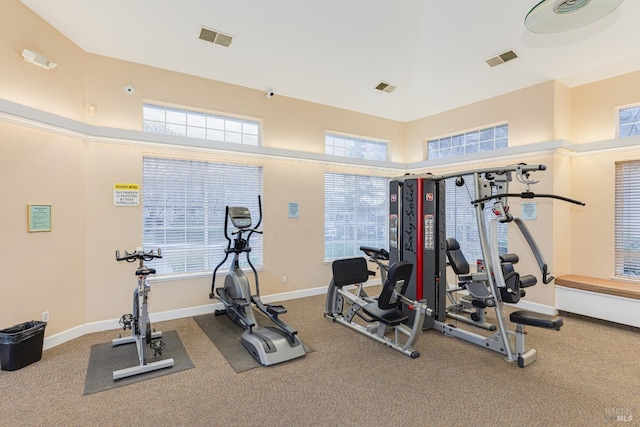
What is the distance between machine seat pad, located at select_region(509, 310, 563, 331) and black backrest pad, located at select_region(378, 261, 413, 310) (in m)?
1.09

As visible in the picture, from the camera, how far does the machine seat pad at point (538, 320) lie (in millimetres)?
3035

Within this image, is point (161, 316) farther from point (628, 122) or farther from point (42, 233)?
point (628, 122)

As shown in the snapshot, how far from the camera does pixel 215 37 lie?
4.05 metres

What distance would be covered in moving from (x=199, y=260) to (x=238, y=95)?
264cm

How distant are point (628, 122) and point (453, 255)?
314cm

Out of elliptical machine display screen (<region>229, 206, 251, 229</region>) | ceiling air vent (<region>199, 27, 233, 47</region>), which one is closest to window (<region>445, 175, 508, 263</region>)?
elliptical machine display screen (<region>229, 206, 251, 229</region>)

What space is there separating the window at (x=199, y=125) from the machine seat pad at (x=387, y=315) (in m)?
3.20

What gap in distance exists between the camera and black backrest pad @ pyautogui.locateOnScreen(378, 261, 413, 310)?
10.8ft

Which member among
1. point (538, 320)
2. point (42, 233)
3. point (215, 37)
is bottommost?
point (538, 320)

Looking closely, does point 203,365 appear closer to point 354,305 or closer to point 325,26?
point 354,305

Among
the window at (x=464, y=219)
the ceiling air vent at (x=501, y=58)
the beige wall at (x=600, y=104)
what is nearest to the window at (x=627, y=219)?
the beige wall at (x=600, y=104)

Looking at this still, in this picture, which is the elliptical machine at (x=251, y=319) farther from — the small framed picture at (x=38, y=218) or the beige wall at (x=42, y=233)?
the small framed picture at (x=38, y=218)

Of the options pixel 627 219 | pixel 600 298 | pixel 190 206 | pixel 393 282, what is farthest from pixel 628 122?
pixel 190 206

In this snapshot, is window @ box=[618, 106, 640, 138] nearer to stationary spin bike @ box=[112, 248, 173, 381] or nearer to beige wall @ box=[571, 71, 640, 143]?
beige wall @ box=[571, 71, 640, 143]
